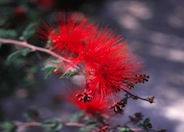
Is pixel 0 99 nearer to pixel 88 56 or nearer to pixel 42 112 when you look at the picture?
pixel 42 112

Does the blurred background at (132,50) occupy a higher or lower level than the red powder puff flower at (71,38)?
higher

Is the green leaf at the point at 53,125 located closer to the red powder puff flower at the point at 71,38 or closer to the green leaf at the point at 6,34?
the red powder puff flower at the point at 71,38

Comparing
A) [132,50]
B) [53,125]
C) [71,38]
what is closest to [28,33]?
[71,38]

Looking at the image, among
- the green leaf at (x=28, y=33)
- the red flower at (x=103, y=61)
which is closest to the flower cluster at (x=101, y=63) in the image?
the red flower at (x=103, y=61)

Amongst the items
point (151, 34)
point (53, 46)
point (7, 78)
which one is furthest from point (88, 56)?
point (151, 34)

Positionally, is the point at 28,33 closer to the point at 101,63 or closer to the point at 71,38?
the point at 71,38

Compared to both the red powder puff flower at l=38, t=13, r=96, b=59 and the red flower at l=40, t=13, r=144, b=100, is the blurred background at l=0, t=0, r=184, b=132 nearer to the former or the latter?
the red powder puff flower at l=38, t=13, r=96, b=59

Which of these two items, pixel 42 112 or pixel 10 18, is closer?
pixel 10 18

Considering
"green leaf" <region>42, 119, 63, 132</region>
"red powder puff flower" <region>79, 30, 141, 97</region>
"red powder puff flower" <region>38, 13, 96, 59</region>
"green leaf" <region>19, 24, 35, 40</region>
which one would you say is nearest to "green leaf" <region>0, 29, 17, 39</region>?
"green leaf" <region>19, 24, 35, 40</region>
